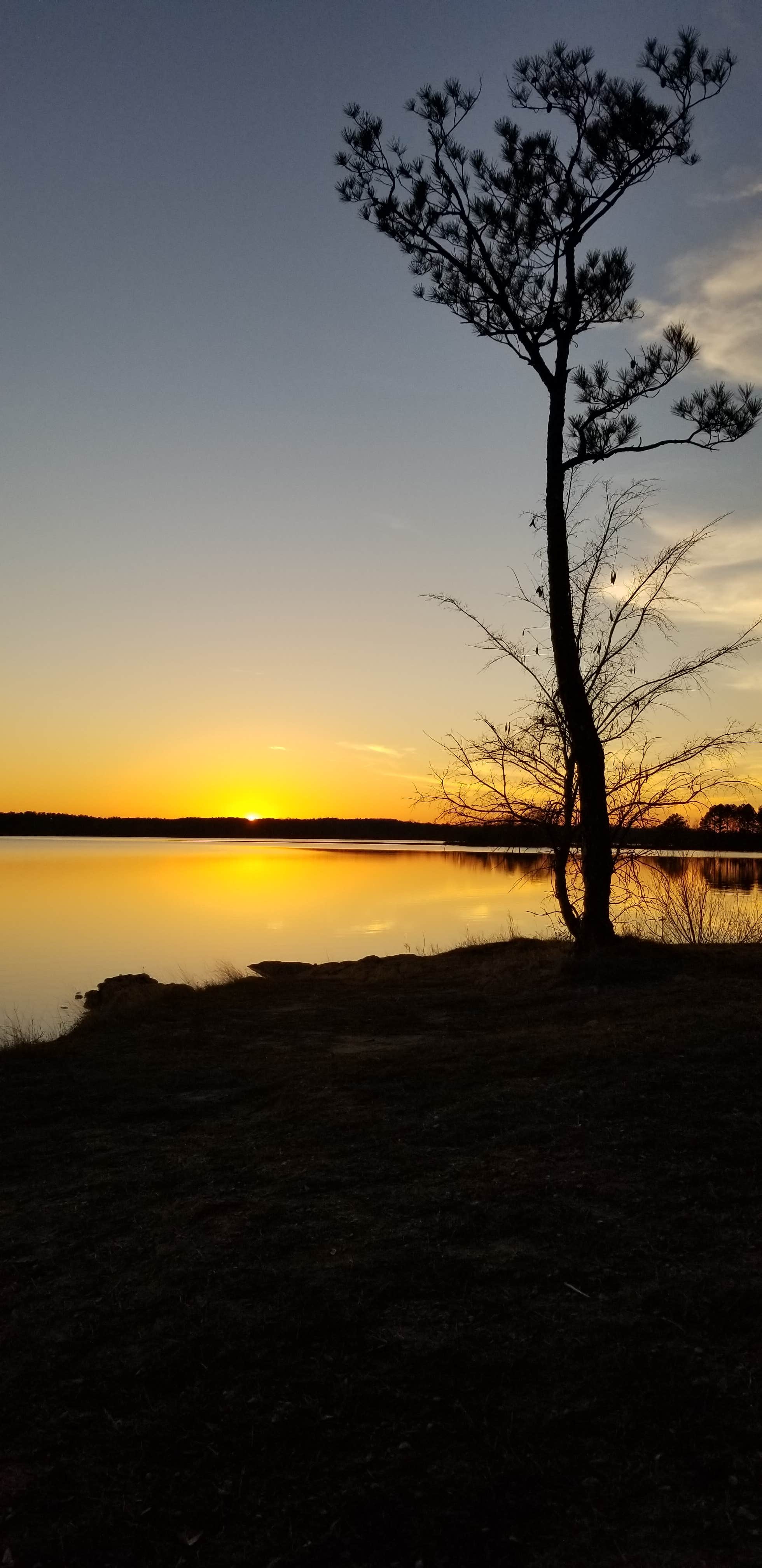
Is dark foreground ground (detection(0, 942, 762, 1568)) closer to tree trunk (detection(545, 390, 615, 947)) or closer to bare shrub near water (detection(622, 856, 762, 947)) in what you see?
tree trunk (detection(545, 390, 615, 947))

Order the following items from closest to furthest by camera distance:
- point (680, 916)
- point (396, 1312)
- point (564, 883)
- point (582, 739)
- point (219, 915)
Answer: point (396, 1312) < point (582, 739) < point (564, 883) < point (680, 916) < point (219, 915)

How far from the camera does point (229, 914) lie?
106 ft

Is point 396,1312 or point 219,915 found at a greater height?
point 396,1312

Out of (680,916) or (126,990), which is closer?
(126,990)

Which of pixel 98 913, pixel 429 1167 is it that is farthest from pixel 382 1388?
pixel 98 913

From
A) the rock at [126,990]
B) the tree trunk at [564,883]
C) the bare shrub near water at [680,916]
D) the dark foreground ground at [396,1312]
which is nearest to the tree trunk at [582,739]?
the tree trunk at [564,883]

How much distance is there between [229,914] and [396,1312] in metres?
28.8

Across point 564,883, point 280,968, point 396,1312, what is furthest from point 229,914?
point 396,1312

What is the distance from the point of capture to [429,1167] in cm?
540

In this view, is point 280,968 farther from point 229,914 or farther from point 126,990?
point 229,914

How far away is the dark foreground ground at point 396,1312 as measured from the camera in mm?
2807

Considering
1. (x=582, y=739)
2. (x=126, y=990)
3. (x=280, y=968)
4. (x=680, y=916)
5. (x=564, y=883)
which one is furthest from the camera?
(x=680, y=916)

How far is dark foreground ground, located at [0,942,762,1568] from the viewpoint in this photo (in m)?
2.81

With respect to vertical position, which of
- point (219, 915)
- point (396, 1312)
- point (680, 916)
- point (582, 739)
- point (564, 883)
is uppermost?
point (582, 739)
